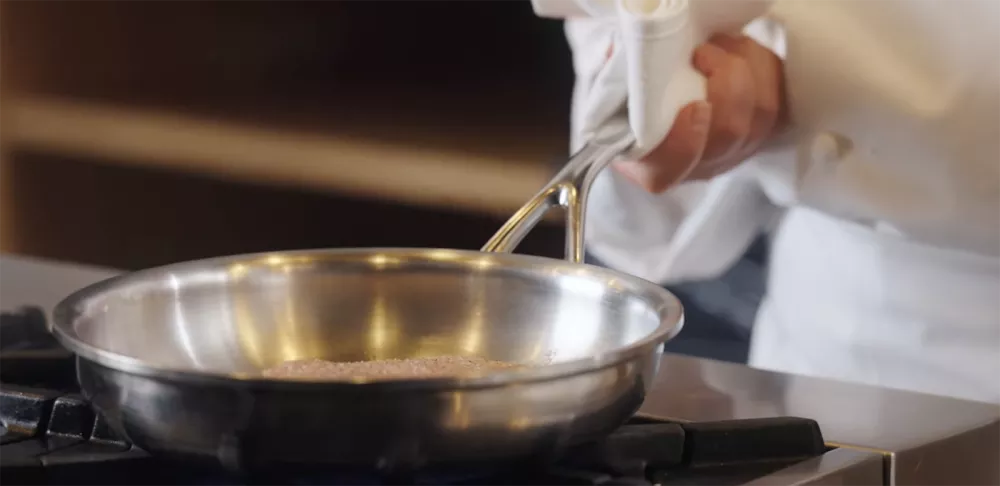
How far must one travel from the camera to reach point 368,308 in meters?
0.47

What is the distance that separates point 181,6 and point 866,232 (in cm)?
109

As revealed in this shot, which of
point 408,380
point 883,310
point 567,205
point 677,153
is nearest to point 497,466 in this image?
point 408,380

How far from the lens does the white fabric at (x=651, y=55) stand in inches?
22.0

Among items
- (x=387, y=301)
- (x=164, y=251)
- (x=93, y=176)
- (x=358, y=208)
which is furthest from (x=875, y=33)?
(x=93, y=176)

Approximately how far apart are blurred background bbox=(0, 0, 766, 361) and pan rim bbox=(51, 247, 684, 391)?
525 mm

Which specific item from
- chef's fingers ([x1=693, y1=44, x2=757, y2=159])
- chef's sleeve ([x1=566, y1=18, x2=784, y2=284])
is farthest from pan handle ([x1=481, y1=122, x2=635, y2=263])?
chef's sleeve ([x1=566, y1=18, x2=784, y2=284])

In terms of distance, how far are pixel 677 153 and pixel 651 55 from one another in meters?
0.07

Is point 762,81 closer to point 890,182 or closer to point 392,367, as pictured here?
point 890,182

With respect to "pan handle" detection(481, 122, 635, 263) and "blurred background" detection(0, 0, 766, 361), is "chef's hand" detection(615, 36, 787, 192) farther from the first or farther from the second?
"blurred background" detection(0, 0, 766, 361)

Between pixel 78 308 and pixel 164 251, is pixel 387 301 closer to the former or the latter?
pixel 78 308

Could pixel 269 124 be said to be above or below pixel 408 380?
below

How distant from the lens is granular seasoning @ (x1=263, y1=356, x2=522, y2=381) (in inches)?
15.7

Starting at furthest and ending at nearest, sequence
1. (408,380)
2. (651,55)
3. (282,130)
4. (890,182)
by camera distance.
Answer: (282,130)
(890,182)
(651,55)
(408,380)

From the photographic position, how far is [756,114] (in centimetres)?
67
